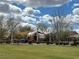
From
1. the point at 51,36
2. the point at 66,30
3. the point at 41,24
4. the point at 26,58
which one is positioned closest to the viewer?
the point at 26,58

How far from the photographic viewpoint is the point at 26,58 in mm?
21562

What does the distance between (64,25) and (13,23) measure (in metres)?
26.7

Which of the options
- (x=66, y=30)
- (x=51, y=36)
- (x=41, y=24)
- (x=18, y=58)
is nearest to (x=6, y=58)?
(x=18, y=58)

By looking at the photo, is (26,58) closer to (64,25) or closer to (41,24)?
(64,25)

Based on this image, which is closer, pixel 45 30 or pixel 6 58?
pixel 6 58

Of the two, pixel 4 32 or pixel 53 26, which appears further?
pixel 4 32

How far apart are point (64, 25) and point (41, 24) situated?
24018 millimetres

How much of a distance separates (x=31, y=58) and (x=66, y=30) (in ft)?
314

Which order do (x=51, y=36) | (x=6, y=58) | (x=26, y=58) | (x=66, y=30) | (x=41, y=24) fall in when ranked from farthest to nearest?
1. (x=41, y=24)
2. (x=66, y=30)
3. (x=51, y=36)
4. (x=26, y=58)
5. (x=6, y=58)

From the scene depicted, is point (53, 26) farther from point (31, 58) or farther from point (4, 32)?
point (31, 58)

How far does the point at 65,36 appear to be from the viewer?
371ft

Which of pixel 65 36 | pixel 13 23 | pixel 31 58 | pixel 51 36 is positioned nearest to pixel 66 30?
pixel 65 36

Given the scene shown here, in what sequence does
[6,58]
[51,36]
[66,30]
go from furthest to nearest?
[66,30] → [51,36] → [6,58]

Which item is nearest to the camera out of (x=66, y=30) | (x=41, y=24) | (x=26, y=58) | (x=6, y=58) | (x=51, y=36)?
(x=6, y=58)
